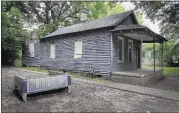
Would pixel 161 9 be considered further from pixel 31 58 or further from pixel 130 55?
pixel 31 58

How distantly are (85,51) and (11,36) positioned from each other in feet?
28.7

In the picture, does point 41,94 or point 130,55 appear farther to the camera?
point 130,55

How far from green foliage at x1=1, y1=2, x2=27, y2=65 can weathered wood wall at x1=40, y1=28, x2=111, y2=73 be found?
13.2 feet

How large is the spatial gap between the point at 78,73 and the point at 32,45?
7.62 metres

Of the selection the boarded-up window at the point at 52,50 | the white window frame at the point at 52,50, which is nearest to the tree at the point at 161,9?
the white window frame at the point at 52,50

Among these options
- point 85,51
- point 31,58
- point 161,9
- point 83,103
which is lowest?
point 83,103

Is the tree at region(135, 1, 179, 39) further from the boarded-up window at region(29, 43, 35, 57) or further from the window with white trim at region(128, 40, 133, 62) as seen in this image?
the boarded-up window at region(29, 43, 35, 57)

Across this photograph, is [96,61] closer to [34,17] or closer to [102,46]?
[102,46]

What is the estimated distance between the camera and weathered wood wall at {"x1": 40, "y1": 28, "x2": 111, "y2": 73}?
1064cm

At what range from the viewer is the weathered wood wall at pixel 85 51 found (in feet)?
34.9

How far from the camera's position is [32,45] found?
57.4 feet

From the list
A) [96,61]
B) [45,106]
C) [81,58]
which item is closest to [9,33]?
[81,58]

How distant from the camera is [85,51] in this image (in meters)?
11.8

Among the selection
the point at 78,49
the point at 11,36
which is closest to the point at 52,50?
the point at 78,49
